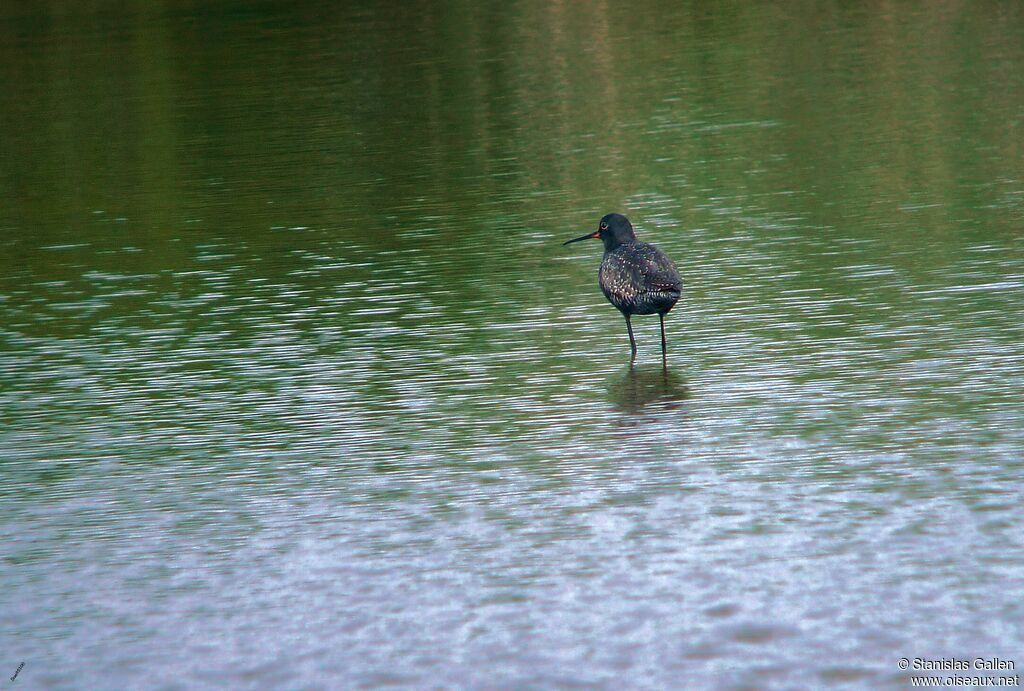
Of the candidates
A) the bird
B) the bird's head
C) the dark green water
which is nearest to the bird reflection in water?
the dark green water

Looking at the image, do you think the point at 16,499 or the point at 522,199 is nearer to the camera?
the point at 16,499

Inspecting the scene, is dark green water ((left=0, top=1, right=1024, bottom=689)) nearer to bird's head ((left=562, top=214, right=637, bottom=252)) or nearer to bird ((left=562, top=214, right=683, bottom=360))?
bird ((left=562, top=214, right=683, bottom=360))

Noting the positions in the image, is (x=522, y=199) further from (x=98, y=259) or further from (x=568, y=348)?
(x=568, y=348)

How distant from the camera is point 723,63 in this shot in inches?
1164

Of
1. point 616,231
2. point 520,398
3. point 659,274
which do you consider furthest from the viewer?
point 616,231

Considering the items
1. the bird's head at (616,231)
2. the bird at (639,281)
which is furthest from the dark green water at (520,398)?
the bird's head at (616,231)

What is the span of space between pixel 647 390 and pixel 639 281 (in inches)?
44.2

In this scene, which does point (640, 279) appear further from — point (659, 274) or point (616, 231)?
point (616, 231)

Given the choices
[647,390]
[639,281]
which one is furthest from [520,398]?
[639,281]

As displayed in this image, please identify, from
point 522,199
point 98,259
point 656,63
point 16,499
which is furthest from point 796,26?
point 16,499

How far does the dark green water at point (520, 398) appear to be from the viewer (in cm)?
743

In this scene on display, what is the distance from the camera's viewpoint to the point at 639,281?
12133mm

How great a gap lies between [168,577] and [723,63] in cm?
2278

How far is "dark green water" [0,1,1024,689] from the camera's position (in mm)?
7434
